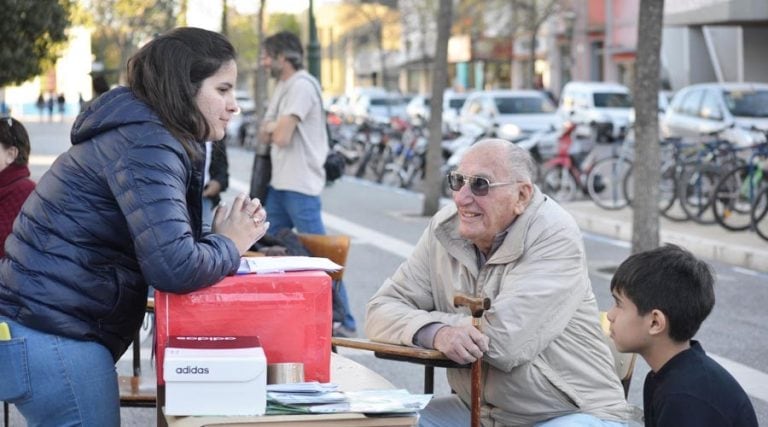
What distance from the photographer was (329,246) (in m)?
6.71

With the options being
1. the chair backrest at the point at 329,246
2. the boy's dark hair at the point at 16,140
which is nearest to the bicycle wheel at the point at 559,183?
the chair backrest at the point at 329,246

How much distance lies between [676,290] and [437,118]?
1355 centimetres

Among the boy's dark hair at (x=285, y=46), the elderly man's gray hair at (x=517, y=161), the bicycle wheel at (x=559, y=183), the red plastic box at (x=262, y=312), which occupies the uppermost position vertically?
the boy's dark hair at (x=285, y=46)

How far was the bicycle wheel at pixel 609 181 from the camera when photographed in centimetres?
1739

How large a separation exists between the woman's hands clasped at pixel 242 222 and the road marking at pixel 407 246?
13.7ft

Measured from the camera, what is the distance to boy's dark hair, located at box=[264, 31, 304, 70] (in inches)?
357

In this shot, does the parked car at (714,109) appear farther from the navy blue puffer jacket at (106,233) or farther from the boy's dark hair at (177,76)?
the navy blue puffer jacket at (106,233)

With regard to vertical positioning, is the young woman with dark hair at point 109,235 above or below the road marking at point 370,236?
above

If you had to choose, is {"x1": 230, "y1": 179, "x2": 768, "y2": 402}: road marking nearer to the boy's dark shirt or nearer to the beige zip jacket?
the beige zip jacket

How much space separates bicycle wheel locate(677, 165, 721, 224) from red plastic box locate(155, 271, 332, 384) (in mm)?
12417

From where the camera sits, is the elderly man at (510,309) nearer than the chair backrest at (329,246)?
Yes

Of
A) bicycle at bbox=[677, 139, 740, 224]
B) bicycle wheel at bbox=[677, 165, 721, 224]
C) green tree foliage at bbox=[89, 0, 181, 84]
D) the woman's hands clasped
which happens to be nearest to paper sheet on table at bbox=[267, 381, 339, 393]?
the woman's hands clasped

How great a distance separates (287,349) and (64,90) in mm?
87148

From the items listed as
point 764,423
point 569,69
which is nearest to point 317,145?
point 764,423
